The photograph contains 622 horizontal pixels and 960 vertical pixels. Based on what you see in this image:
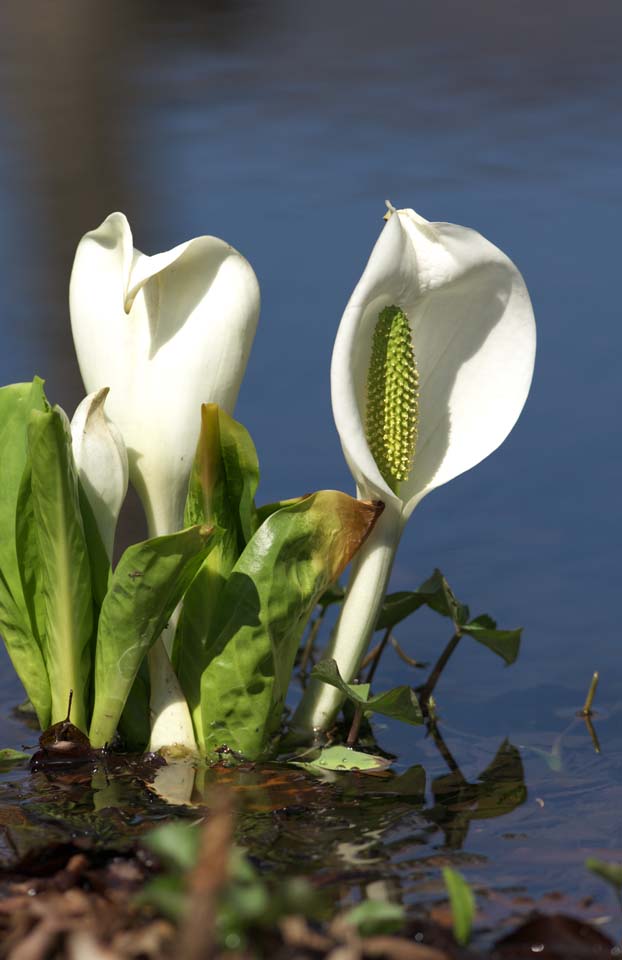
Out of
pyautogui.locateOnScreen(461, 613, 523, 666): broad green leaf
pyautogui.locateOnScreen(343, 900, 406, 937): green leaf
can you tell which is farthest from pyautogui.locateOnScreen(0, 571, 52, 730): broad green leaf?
pyautogui.locateOnScreen(343, 900, 406, 937): green leaf

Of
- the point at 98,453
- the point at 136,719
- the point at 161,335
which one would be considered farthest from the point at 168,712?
the point at 161,335

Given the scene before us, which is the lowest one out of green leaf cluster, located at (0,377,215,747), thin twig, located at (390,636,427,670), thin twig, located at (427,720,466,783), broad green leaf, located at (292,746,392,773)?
thin twig, located at (427,720,466,783)

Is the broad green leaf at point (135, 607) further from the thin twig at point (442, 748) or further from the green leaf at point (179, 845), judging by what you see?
the green leaf at point (179, 845)

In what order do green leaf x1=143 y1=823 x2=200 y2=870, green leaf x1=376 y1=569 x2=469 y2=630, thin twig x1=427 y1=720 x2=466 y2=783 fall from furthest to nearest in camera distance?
green leaf x1=376 y1=569 x2=469 y2=630 → thin twig x1=427 y1=720 x2=466 y2=783 → green leaf x1=143 y1=823 x2=200 y2=870

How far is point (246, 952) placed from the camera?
0.76 metres

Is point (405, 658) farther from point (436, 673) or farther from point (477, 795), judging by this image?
point (477, 795)

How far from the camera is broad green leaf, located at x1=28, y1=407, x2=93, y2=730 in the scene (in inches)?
48.2

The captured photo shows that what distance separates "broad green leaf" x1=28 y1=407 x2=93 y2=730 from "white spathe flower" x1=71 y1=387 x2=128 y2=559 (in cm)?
3

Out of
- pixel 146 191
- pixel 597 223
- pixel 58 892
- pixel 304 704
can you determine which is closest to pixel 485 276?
pixel 304 704

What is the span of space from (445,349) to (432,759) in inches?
18.0

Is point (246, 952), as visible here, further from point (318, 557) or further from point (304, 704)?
point (304, 704)

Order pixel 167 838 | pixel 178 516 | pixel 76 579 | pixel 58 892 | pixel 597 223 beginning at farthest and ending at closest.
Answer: pixel 597 223 < pixel 178 516 < pixel 76 579 < pixel 58 892 < pixel 167 838

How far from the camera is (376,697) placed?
4.39ft

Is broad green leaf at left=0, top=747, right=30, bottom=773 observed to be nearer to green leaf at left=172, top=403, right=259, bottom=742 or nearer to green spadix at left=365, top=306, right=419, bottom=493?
green leaf at left=172, top=403, right=259, bottom=742
